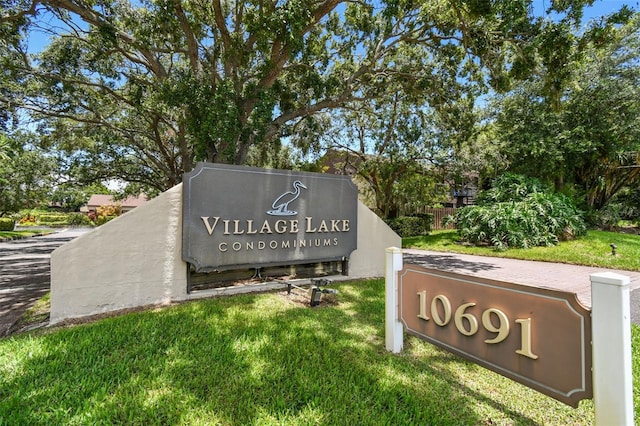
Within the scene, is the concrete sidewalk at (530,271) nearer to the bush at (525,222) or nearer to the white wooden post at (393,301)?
the bush at (525,222)

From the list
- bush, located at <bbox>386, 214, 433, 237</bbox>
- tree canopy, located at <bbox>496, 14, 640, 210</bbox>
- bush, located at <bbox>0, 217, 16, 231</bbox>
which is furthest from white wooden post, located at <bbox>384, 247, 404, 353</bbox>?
bush, located at <bbox>0, 217, 16, 231</bbox>

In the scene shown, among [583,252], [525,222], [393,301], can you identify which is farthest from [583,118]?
[393,301]

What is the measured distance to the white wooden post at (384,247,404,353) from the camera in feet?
10.6

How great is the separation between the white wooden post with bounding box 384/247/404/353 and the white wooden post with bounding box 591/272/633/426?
1603 millimetres

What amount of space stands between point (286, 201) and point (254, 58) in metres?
5.72

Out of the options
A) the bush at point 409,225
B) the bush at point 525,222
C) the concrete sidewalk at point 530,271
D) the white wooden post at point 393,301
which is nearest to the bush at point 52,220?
the bush at point 409,225

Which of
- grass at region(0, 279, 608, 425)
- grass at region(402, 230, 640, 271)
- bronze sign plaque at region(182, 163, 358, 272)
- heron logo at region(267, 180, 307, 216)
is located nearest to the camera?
grass at region(0, 279, 608, 425)

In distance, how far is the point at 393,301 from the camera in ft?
10.5

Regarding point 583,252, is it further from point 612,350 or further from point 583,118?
point 612,350

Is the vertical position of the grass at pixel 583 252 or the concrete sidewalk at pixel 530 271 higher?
the grass at pixel 583 252

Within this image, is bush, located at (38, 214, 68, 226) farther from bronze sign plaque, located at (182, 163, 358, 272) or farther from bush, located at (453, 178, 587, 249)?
bush, located at (453, 178, 587, 249)

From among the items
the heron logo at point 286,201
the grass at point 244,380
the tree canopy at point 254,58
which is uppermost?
the tree canopy at point 254,58

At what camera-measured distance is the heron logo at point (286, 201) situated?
5474 mm

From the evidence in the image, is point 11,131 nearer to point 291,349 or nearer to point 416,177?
point 291,349
